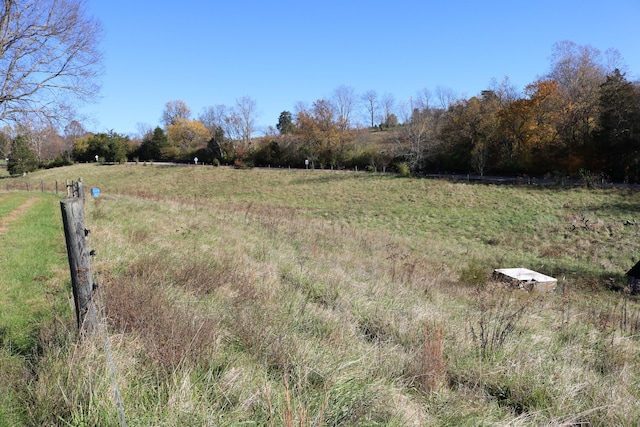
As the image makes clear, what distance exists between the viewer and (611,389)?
3.74m

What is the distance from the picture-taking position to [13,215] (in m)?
14.0

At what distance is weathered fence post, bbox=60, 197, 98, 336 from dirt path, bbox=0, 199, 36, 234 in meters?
9.74

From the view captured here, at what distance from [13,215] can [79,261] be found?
45.4 feet

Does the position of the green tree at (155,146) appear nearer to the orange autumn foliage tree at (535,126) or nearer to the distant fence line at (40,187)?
the distant fence line at (40,187)

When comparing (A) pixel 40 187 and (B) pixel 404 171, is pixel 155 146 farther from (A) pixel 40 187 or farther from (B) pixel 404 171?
(B) pixel 404 171

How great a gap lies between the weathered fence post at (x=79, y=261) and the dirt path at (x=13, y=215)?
9.74 metres

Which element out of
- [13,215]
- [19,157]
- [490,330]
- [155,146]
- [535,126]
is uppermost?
[155,146]

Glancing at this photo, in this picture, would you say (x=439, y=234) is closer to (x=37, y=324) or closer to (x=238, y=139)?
(x=37, y=324)

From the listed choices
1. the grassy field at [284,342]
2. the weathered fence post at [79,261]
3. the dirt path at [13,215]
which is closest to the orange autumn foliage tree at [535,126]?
the grassy field at [284,342]

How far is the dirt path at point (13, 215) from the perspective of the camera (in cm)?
1174

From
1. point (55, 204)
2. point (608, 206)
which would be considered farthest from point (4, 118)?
point (608, 206)

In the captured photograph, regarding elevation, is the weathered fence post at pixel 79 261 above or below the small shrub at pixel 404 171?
below

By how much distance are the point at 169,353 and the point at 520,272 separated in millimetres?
12267

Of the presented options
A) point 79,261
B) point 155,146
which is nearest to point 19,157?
point 155,146
